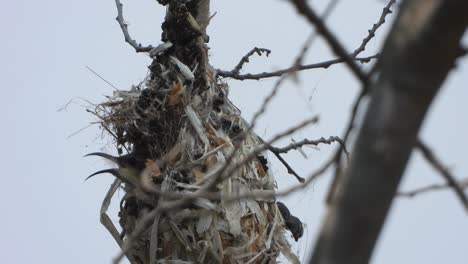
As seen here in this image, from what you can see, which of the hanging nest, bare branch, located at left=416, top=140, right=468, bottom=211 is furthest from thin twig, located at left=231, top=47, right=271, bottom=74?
bare branch, located at left=416, top=140, right=468, bottom=211

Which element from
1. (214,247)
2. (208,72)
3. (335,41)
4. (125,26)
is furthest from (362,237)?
(125,26)

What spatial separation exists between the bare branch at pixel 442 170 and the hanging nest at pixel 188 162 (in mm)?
1161

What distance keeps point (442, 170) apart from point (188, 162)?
1.38 meters

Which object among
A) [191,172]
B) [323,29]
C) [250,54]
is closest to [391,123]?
[323,29]

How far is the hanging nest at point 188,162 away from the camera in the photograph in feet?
7.02

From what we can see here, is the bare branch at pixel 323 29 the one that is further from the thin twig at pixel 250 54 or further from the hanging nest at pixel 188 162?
the thin twig at pixel 250 54

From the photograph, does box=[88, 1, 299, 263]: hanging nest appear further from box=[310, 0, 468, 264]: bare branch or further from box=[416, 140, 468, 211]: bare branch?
box=[310, 0, 468, 264]: bare branch

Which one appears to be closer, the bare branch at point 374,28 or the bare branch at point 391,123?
the bare branch at point 391,123

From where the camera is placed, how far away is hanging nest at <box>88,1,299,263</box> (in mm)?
2141

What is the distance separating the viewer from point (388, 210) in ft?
2.47

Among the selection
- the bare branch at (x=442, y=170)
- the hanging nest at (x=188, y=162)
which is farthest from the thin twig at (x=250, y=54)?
the bare branch at (x=442, y=170)

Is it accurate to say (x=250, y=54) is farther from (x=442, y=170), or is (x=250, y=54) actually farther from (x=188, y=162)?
(x=442, y=170)

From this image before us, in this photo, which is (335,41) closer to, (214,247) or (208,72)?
(214,247)

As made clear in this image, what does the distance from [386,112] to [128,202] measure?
1.56m
